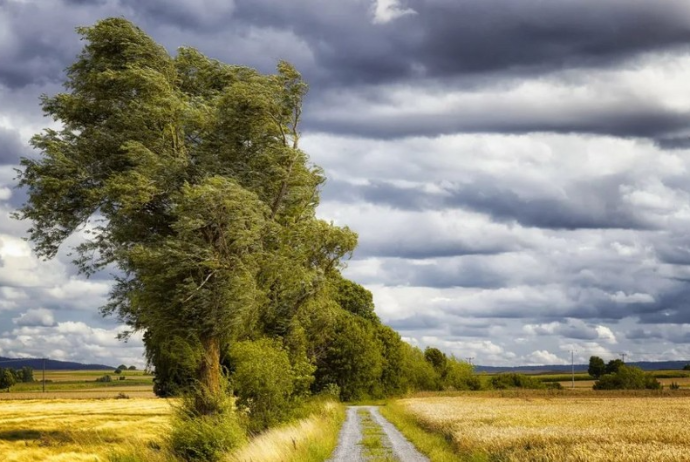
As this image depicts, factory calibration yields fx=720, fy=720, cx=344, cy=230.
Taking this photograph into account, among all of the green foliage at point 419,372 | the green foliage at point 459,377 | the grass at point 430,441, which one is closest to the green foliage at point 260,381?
the grass at point 430,441

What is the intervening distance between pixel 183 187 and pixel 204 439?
12.1 metres

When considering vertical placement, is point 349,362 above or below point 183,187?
below

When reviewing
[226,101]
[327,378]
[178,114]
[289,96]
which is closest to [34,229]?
[178,114]

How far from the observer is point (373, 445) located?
33969 mm

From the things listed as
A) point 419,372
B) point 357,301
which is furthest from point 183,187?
point 419,372

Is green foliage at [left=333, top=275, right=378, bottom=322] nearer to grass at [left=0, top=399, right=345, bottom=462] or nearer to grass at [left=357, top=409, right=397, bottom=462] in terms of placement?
grass at [left=0, top=399, right=345, bottom=462]

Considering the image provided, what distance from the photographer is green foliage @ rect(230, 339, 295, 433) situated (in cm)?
3316

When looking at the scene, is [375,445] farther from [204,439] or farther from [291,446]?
[204,439]

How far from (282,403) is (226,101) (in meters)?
15.9

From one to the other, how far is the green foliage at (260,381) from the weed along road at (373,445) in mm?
3698

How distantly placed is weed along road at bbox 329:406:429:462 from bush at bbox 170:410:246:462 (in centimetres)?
410

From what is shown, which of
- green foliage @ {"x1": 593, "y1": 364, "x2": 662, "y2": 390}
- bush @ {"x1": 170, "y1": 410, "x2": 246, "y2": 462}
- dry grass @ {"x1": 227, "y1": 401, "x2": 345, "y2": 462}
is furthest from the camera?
green foliage @ {"x1": 593, "y1": 364, "x2": 662, "y2": 390}

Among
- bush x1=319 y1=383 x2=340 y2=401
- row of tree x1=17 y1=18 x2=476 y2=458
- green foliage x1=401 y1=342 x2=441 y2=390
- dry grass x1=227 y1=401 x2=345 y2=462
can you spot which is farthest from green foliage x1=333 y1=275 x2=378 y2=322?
dry grass x1=227 y1=401 x2=345 y2=462

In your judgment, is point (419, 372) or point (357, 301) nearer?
point (357, 301)
